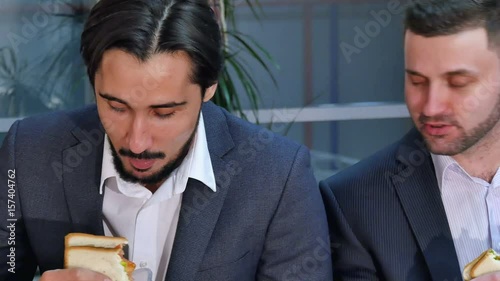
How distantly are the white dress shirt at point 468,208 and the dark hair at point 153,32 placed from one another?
2.06 feet

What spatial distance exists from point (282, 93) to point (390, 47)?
1.82 ft

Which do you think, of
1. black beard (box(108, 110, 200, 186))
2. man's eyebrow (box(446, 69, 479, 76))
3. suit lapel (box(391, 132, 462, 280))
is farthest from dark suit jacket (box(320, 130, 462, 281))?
black beard (box(108, 110, 200, 186))

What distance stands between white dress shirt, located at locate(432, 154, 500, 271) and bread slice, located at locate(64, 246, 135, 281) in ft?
2.60

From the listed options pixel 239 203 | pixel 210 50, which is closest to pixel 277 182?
pixel 239 203

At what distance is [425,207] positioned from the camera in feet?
7.78

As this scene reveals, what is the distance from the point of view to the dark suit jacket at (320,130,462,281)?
2.34 meters

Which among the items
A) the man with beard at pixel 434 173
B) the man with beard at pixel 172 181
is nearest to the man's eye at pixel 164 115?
the man with beard at pixel 172 181

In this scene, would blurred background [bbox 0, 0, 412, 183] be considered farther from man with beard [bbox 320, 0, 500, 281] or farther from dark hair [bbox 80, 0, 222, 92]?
dark hair [bbox 80, 0, 222, 92]

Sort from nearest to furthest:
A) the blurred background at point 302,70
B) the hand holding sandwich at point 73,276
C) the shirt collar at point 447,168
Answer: the hand holding sandwich at point 73,276
the shirt collar at point 447,168
the blurred background at point 302,70

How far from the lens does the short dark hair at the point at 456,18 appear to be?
7.38 feet

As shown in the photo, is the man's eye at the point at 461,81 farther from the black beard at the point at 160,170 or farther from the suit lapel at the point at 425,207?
the black beard at the point at 160,170

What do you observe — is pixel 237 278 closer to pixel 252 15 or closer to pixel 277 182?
pixel 277 182

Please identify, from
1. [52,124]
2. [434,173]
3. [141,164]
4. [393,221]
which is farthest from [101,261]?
[434,173]

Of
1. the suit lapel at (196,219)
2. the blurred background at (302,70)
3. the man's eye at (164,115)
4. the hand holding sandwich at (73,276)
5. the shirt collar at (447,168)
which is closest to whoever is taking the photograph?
the hand holding sandwich at (73,276)
